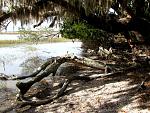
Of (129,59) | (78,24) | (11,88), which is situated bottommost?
(11,88)

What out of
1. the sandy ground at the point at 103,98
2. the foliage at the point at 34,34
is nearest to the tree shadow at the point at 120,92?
the sandy ground at the point at 103,98

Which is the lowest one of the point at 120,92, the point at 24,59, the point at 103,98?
the point at 24,59

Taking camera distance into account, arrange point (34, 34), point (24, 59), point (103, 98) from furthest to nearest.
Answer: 1. point (24, 59)
2. point (34, 34)
3. point (103, 98)

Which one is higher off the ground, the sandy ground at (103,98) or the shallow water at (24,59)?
the sandy ground at (103,98)

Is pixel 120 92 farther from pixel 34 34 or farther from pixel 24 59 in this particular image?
pixel 24 59

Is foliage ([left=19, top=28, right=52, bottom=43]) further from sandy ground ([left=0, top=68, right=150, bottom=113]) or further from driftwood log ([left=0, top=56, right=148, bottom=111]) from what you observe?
sandy ground ([left=0, top=68, right=150, bottom=113])

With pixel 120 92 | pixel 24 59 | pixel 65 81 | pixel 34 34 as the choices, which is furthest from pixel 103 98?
pixel 24 59

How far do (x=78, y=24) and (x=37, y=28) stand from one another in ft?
12.9

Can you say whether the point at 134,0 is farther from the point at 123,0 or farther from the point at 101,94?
the point at 101,94

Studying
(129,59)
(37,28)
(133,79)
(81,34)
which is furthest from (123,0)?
(37,28)

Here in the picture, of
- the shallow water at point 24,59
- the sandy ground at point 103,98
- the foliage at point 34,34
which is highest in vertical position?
the foliage at point 34,34

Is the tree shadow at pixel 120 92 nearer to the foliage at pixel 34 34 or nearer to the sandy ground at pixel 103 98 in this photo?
the sandy ground at pixel 103 98

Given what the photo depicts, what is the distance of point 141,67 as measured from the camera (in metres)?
12.7

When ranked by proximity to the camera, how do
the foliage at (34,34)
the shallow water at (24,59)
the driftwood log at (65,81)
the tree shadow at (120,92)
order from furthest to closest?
the shallow water at (24,59)
the foliage at (34,34)
the driftwood log at (65,81)
the tree shadow at (120,92)
